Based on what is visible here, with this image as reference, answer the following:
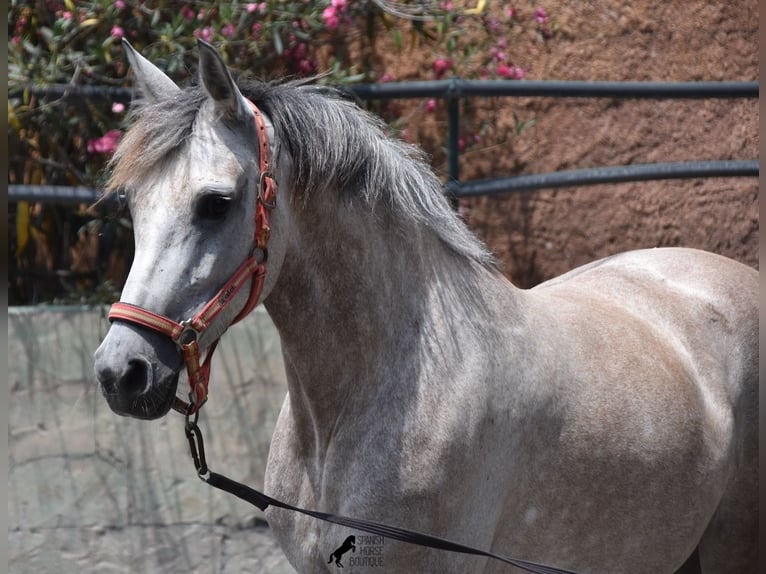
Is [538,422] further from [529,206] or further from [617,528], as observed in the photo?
[529,206]

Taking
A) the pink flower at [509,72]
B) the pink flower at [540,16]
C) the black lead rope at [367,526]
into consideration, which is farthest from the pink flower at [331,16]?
the black lead rope at [367,526]

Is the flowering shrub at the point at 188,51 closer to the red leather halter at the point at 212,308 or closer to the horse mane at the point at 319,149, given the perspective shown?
the horse mane at the point at 319,149

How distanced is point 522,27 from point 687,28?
77 centimetres

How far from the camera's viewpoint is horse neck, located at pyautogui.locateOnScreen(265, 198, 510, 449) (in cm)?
249

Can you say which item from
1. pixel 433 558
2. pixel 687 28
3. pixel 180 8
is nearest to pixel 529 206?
pixel 687 28

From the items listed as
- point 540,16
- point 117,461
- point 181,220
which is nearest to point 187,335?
point 181,220

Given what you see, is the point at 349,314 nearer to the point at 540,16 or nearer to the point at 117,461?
the point at 117,461

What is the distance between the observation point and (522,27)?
494 centimetres

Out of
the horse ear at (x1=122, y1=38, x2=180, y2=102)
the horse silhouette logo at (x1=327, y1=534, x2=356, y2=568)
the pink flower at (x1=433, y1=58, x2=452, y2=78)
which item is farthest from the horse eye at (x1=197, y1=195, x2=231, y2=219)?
the pink flower at (x1=433, y1=58, x2=452, y2=78)

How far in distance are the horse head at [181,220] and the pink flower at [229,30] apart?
223cm

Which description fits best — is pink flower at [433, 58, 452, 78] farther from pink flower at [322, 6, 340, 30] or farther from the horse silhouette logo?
the horse silhouette logo

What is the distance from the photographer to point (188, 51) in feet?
14.4

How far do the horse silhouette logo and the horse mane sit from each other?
772 millimetres

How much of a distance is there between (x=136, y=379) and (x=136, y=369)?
0.02 metres
